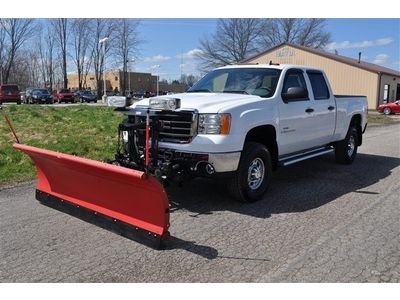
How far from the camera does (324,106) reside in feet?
25.1

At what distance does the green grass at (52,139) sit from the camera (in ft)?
25.9

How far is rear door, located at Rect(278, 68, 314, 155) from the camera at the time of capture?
21.0 ft

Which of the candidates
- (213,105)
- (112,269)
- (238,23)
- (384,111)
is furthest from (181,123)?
(238,23)

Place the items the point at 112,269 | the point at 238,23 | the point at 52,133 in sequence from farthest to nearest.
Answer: the point at 238,23 → the point at 52,133 → the point at 112,269

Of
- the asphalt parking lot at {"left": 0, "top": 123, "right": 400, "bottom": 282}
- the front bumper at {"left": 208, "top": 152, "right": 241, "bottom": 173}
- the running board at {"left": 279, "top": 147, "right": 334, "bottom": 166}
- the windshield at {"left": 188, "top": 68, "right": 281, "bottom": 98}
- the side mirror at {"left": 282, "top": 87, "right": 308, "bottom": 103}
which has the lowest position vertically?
the asphalt parking lot at {"left": 0, "top": 123, "right": 400, "bottom": 282}

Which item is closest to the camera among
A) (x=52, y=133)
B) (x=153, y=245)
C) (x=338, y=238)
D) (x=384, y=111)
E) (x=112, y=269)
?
(x=112, y=269)

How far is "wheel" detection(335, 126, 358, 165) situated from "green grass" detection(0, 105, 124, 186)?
4.95 m

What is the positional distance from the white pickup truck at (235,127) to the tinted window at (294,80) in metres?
0.01

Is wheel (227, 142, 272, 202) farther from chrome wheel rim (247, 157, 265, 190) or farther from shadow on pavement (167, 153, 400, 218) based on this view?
shadow on pavement (167, 153, 400, 218)

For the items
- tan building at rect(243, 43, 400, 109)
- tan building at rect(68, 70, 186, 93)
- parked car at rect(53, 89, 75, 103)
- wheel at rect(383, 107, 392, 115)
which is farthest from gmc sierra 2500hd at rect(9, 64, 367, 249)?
tan building at rect(68, 70, 186, 93)

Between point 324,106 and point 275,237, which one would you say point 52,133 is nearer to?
point 324,106

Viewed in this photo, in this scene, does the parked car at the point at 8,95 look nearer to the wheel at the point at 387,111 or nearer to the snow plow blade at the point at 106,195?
the wheel at the point at 387,111

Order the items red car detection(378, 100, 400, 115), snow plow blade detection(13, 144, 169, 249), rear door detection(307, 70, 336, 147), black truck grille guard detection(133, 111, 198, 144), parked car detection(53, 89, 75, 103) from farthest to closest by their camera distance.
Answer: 1. parked car detection(53, 89, 75, 103)
2. red car detection(378, 100, 400, 115)
3. rear door detection(307, 70, 336, 147)
4. black truck grille guard detection(133, 111, 198, 144)
5. snow plow blade detection(13, 144, 169, 249)

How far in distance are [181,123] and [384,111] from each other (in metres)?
33.7
